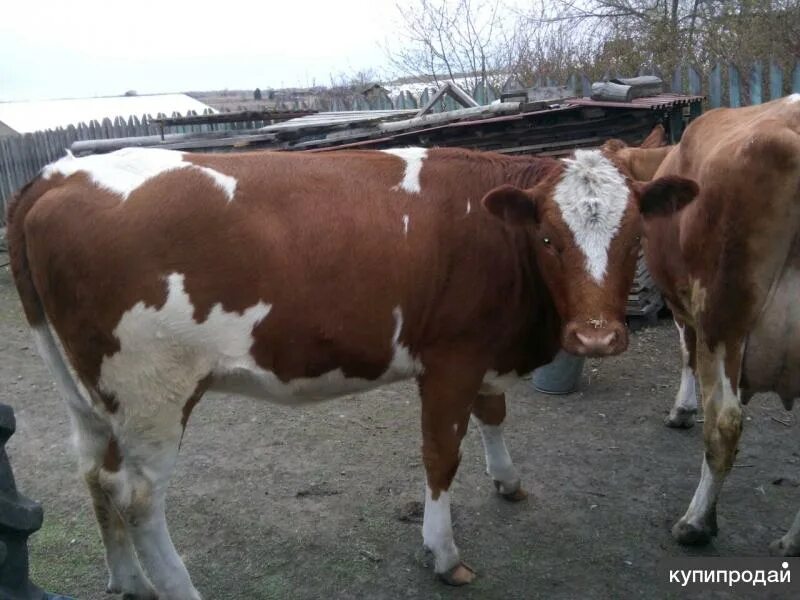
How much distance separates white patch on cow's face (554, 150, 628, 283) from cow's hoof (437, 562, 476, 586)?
1.58m

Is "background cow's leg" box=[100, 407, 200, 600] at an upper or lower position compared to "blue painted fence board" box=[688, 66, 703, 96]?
lower

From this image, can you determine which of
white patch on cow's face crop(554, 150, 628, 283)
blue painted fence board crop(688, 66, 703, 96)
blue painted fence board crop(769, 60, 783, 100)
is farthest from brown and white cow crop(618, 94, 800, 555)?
blue painted fence board crop(688, 66, 703, 96)

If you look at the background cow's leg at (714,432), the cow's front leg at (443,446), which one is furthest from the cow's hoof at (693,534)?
the cow's front leg at (443,446)

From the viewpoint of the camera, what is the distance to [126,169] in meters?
2.97

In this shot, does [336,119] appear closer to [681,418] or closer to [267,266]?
[681,418]

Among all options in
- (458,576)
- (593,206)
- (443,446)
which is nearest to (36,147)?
(443,446)

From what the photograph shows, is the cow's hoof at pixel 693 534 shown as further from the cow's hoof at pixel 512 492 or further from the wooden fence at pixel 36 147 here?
the wooden fence at pixel 36 147

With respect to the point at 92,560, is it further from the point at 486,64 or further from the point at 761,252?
the point at 486,64

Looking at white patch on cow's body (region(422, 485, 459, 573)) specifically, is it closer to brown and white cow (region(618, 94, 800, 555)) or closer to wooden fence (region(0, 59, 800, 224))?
brown and white cow (region(618, 94, 800, 555))

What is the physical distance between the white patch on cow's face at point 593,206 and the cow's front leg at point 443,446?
0.82 m

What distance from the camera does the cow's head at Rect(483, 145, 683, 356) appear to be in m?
2.98

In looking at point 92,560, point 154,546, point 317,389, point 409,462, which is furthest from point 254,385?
point 409,462

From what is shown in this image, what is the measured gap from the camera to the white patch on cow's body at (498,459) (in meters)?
4.05

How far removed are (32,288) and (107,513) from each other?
1067 mm
